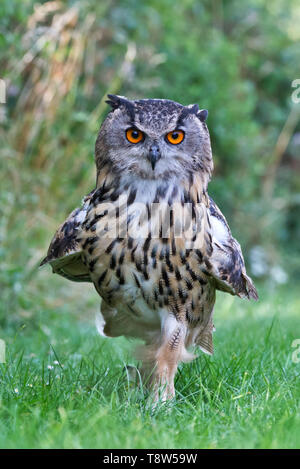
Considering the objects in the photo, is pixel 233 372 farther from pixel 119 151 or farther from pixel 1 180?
pixel 1 180

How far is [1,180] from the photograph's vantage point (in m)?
6.26

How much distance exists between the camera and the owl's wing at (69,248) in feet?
12.4

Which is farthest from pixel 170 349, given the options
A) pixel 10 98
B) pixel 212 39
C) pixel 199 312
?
pixel 212 39

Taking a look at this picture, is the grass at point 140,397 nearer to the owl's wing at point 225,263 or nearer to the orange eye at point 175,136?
the owl's wing at point 225,263

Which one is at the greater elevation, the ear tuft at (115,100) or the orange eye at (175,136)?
the ear tuft at (115,100)

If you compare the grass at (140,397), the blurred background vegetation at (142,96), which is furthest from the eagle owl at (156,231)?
the blurred background vegetation at (142,96)

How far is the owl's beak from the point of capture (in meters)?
3.46

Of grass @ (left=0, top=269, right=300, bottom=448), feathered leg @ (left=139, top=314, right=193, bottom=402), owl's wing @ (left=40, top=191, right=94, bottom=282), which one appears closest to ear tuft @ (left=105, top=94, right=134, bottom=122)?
owl's wing @ (left=40, top=191, right=94, bottom=282)

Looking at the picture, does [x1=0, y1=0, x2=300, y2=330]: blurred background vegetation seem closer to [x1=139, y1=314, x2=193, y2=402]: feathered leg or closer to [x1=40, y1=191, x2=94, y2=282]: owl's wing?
[x1=40, y1=191, x2=94, y2=282]: owl's wing

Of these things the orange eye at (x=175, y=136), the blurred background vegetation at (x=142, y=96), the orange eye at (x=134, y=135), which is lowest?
the orange eye at (x=134, y=135)

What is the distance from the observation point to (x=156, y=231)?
3566mm

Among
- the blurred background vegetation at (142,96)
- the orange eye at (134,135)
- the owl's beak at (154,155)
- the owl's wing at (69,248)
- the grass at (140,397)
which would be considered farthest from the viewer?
the blurred background vegetation at (142,96)

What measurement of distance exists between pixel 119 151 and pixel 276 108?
877 cm

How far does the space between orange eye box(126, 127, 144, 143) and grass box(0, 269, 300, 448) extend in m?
1.21
